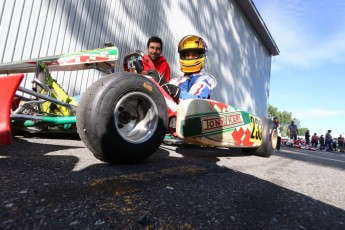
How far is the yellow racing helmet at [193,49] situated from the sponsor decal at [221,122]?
794 mm

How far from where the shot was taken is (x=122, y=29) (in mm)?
5355

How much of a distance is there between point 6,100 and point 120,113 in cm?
66

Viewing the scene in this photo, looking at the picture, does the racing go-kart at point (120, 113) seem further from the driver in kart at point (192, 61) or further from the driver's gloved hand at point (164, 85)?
the driver in kart at point (192, 61)

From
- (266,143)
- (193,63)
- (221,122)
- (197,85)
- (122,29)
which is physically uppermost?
(122,29)

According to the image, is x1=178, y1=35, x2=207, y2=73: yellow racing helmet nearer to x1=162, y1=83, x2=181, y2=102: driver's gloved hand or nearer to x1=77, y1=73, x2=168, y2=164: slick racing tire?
x1=162, y1=83, x2=181, y2=102: driver's gloved hand

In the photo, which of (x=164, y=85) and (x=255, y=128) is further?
(x=255, y=128)

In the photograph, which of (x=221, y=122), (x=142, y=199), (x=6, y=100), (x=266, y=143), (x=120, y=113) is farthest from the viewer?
(x=266, y=143)

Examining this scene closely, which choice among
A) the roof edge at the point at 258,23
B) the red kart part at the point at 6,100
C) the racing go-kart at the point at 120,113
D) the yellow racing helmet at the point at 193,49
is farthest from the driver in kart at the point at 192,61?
the roof edge at the point at 258,23

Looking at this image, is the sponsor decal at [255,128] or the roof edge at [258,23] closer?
the sponsor decal at [255,128]

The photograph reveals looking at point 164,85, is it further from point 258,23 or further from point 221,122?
point 258,23

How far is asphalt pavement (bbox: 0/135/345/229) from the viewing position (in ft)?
2.65

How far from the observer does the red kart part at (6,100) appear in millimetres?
1264

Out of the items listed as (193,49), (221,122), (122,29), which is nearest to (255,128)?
(221,122)

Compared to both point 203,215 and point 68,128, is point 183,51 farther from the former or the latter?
point 203,215
